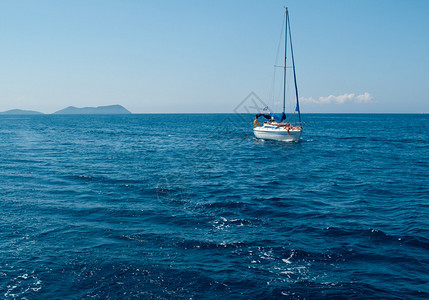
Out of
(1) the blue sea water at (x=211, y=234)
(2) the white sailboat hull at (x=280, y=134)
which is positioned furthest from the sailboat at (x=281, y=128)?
(1) the blue sea water at (x=211, y=234)

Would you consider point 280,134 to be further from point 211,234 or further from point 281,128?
point 211,234

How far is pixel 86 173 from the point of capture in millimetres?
28844

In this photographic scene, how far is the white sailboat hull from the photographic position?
5625 centimetres

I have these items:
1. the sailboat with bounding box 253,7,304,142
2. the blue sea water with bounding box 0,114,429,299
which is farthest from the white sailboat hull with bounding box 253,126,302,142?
the blue sea water with bounding box 0,114,429,299

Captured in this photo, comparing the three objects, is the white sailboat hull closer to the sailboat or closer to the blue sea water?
the sailboat

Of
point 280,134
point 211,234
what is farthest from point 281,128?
point 211,234

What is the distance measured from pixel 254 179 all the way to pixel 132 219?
13.6 metres

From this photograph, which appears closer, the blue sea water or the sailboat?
the blue sea water

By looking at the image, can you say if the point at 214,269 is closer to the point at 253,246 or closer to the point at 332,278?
the point at 253,246

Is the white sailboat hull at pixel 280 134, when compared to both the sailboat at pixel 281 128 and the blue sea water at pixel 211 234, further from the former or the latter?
the blue sea water at pixel 211 234

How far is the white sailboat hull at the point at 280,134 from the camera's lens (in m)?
56.2

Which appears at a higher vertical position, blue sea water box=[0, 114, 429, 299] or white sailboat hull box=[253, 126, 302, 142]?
white sailboat hull box=[253, 126, 302, 142]

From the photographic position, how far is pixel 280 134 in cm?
5697

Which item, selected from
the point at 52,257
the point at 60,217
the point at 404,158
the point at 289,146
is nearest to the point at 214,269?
the point at 52,257
